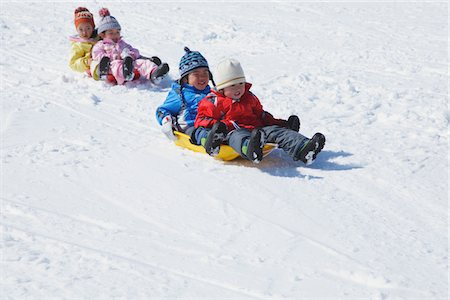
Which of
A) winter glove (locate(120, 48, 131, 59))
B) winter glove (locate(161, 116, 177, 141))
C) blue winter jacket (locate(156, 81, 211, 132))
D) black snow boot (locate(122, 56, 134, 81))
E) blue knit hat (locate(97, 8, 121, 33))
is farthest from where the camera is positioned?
blue knit hat (locate(97, 8, 121, 33))

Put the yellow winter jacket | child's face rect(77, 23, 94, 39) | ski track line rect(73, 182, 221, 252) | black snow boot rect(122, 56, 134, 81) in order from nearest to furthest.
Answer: ski track line rect(73, 182, 221, 252), black snow boot rect(122, 56, 134, 81), the yellow winter jacket, child's face rect(77, 23, 94, 39)

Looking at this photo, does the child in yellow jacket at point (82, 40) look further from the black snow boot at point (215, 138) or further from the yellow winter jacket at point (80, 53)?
the black snow boot at point (215, 138)

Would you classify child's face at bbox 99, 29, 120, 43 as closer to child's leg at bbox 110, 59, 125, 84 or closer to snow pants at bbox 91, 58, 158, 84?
snow pants at bbox 91, 58, 158, 84

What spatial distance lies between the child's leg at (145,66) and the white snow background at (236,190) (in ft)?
0.53

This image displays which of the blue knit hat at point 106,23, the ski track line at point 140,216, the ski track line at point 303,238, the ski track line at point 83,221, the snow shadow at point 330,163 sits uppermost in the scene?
the blue knit hat at point 106,23

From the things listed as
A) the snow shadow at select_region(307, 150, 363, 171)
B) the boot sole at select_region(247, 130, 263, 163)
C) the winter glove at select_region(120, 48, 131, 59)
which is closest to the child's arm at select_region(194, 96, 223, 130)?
the boot sole at select_region(247, 130, 263, 163)

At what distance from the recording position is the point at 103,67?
6.84 metres

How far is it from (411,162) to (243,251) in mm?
1912

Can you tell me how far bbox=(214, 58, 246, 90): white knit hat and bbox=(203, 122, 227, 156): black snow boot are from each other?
1.34ft

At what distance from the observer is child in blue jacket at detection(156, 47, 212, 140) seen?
523 centimetres

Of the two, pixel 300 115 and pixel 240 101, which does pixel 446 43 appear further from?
pixel 240 101

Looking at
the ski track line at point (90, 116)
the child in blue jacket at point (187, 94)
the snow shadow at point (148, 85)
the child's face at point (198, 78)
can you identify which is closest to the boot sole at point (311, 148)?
the child in blue jacket at point (187, 94)

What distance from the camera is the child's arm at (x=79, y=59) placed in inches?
286

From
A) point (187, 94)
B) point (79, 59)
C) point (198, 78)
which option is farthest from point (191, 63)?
point (79, 59)
